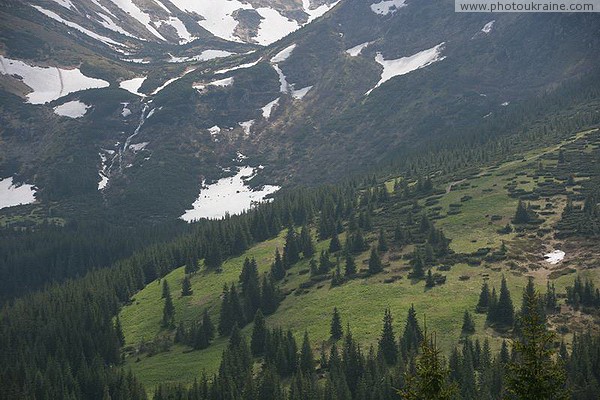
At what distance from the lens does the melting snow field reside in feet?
408

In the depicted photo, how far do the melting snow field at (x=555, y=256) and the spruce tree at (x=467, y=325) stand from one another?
2961 cm

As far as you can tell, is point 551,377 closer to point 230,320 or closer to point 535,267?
point 535,267

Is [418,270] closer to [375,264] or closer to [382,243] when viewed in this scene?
[375,264]

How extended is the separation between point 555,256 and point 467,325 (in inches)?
1328

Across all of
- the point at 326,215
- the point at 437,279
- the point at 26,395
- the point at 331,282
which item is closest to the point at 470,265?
the point at 437,279

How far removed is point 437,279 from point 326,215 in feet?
207

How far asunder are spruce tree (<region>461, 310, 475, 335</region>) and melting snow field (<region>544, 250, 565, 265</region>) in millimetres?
29610

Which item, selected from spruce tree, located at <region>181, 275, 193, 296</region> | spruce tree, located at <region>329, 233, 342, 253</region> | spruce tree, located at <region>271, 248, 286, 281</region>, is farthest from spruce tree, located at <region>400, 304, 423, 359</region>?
spruce tree, located at <region>181, 275, 193, 296</region>

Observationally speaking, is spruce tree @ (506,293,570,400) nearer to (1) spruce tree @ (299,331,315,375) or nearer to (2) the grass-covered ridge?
(2) the grass-covered ridge

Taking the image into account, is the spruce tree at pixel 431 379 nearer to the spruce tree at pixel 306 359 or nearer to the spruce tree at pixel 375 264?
the spruce tree at pixel 306 359

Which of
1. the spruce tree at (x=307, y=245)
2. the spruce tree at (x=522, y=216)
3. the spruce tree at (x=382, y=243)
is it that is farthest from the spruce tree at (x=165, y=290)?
the spruce tree at (x=522, y=216)

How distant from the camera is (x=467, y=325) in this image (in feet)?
340

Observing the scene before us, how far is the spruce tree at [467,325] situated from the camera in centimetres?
10300

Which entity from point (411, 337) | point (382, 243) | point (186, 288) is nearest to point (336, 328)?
point (411, 337)
